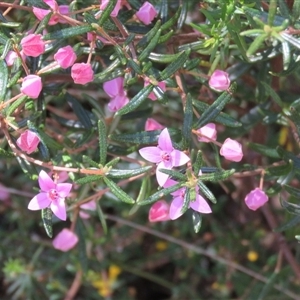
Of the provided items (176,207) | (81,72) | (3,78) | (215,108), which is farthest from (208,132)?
(3,78)

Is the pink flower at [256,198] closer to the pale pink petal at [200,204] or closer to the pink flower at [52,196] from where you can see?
the pale pink petal at [200,204]

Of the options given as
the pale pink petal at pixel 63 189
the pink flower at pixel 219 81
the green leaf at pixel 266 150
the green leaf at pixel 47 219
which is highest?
the pink flower at pixel 219 81

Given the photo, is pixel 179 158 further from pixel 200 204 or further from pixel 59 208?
pixel 59 208

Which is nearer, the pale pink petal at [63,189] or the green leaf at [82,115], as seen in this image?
the pale pink petal at [63,189]

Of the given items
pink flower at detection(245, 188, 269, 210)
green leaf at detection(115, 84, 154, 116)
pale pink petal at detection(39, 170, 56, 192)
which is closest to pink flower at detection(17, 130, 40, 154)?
pale pink petal at detection(39, 170, 56, 192)

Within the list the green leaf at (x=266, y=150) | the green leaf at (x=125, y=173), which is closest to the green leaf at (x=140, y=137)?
the green leaf at (x=125, y=173)

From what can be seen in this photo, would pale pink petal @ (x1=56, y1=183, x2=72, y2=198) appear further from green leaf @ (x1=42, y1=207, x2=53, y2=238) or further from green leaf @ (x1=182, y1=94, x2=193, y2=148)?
green leaf @ (x1=182, y1=94, x2=193, y2=148)
